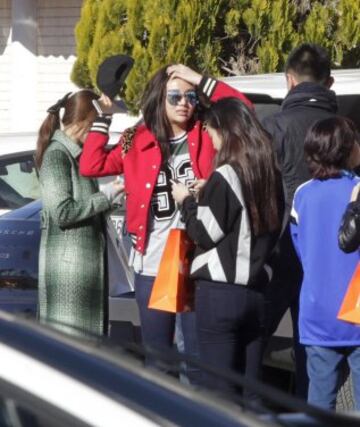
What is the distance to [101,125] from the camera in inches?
217

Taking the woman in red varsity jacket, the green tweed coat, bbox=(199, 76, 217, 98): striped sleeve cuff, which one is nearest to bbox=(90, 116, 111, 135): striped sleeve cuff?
the woman in red varsity jacket

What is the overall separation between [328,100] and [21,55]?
1028 centimetres

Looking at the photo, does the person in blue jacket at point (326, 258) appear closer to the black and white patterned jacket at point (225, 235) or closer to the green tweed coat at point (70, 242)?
the black and white patterned jacket at point (225, 235)

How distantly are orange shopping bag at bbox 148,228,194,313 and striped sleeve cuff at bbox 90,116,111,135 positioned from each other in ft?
2.10

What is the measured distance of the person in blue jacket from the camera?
4.91 m

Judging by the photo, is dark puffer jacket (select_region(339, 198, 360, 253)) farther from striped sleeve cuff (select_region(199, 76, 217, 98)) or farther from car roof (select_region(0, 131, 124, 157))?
car roof (select_region(0, 131, 124, 157))

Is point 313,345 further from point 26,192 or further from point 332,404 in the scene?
point 26,192

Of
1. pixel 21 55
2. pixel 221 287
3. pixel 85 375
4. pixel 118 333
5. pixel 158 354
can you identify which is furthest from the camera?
pixel 21 55

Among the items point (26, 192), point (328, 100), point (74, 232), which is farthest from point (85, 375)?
point (26, 192)

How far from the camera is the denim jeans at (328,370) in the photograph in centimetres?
498

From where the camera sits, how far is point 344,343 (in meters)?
4.93

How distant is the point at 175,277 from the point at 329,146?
2.67 feet

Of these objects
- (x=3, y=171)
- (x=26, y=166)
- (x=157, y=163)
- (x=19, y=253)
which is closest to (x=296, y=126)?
(x=157, y=163)

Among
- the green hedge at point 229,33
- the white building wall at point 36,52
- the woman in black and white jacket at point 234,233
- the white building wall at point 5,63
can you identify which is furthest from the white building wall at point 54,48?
the woman in black and white jacket at point 234,233
